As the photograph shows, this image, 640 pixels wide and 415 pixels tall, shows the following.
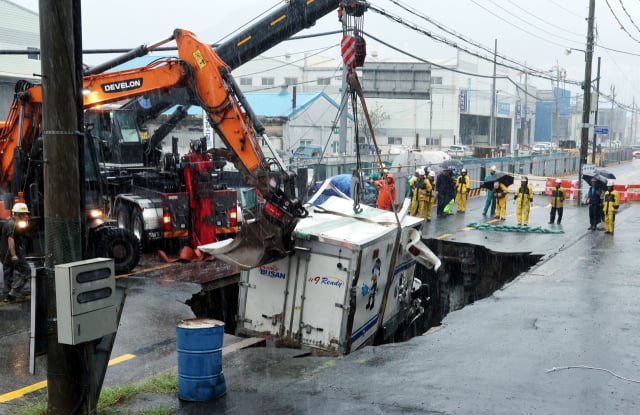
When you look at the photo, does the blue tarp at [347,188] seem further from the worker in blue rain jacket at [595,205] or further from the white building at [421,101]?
the white building at [421,101]

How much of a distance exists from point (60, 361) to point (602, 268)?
13.4m

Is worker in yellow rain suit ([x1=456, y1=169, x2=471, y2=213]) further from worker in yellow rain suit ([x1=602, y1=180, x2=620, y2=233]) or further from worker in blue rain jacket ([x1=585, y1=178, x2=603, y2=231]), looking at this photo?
worker in yellow rain suit ([x1=602, y1=180, x2=620, y2=233])

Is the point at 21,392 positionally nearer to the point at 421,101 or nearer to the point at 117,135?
the point at 117,135

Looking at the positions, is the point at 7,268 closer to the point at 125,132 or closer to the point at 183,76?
the point at 183,76

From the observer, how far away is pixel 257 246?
10258 millimetres

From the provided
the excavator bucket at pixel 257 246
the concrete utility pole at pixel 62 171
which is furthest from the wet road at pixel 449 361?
the concrete utility pole at pixel 62 171

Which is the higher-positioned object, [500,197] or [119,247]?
[500,197]

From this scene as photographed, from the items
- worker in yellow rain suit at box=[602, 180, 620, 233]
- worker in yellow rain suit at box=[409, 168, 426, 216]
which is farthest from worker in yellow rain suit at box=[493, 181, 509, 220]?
worker in yellow rain suit at box=[602, 180, 620, 233]

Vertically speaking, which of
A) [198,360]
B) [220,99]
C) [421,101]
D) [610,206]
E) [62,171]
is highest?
[421,101]

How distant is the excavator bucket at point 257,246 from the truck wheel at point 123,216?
22.7 ft

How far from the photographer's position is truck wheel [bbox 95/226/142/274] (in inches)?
567

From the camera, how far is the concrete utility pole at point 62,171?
606 centimetres

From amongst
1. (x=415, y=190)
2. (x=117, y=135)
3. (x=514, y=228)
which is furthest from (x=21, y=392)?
(x=415, y=190)

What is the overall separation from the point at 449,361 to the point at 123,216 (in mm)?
10465
